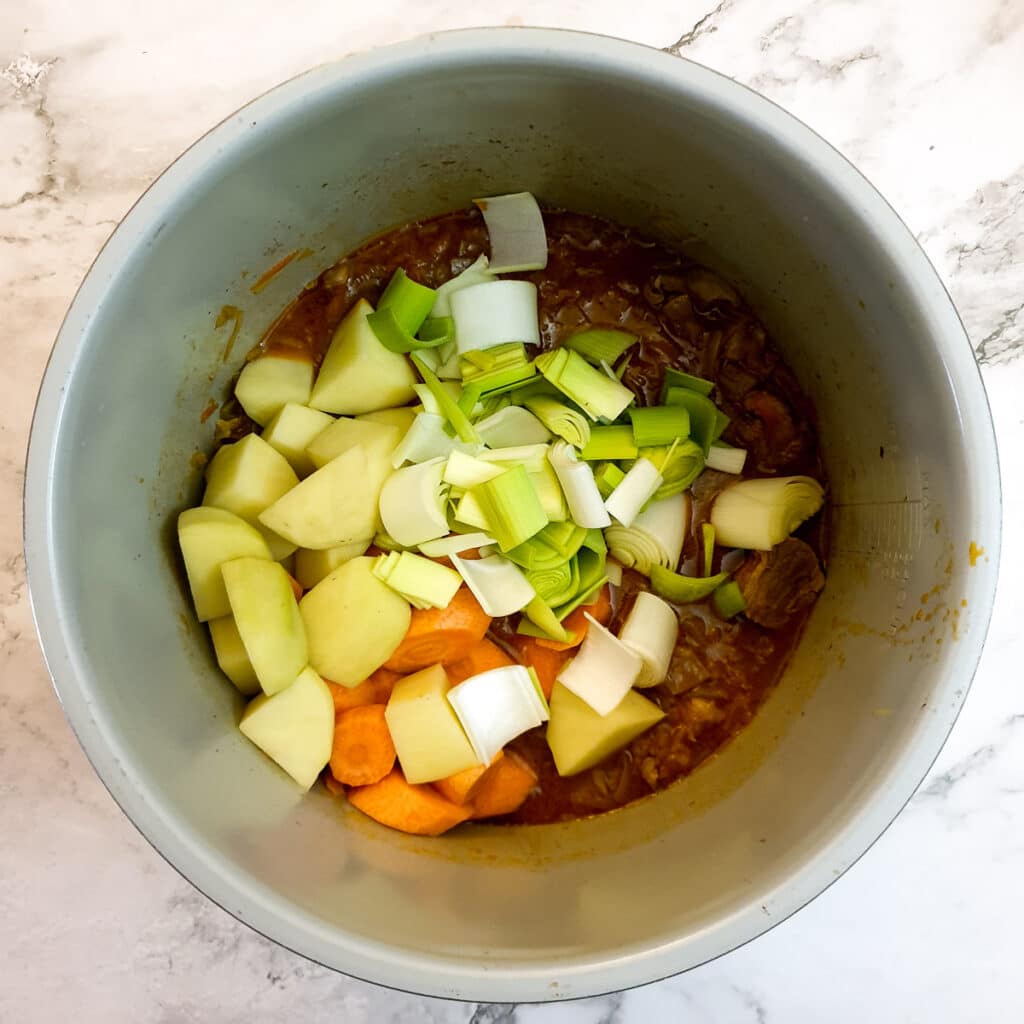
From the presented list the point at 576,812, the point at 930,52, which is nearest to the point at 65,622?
the point at 576,812

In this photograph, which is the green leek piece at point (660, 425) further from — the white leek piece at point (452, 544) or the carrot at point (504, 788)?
the carrot at point (504, 788)

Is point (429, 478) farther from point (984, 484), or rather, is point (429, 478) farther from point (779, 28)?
point (779, 28)

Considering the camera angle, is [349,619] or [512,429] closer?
[349,619]

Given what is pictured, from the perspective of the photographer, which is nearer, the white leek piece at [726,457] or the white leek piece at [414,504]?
the white leek piece at [414,504]

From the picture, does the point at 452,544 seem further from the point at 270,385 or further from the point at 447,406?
the point at 270,385

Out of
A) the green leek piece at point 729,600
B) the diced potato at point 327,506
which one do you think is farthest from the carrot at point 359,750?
the green leek piece at point 729,600

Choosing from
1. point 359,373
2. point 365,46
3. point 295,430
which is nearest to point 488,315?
point 359,373
